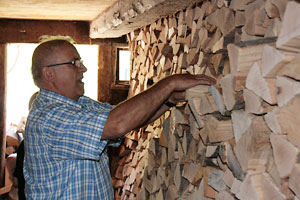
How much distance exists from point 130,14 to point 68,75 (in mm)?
956

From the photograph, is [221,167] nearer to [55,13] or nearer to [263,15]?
[263,15]

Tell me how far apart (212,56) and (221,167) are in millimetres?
609

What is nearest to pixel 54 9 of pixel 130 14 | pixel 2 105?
pixel 130 14

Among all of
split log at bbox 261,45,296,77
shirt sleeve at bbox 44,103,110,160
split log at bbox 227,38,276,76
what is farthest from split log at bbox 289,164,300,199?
shirt sleeve at bbox 44,103,110,160

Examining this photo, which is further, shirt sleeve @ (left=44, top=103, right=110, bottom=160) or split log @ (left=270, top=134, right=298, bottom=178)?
shirt sleeve @ (left=44, top=103, right=110, bottom=160)

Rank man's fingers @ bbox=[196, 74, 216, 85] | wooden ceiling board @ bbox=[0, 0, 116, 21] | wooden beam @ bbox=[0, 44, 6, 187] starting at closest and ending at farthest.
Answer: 1. man's fingers @ bbox=[196, 74, 216, 85]
2. wooden ceiling board @ bbox=[0, 0, 116, 21]
3. wooden beam @ bbox=[0, 44, 6, 187]

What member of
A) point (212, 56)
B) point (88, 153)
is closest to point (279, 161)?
point (212, 56)

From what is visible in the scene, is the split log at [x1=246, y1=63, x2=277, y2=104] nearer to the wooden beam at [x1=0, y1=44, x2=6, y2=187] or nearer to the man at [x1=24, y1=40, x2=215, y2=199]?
the man at [x1=24, y1=40, x2=215, y2=199]

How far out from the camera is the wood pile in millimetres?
1602

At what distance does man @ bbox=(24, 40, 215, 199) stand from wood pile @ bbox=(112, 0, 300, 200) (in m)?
0.20

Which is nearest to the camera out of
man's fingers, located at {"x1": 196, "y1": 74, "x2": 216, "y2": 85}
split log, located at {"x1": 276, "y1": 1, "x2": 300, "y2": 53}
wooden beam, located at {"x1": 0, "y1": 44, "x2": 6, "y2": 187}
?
split log, located at {"x1": 276, "y1": 1, "x2": 300, "y2": 53}

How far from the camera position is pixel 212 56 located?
2342 millimetres

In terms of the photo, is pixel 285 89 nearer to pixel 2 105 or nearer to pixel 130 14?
pixel 130 14

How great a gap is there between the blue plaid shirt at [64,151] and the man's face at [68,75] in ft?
0.20
